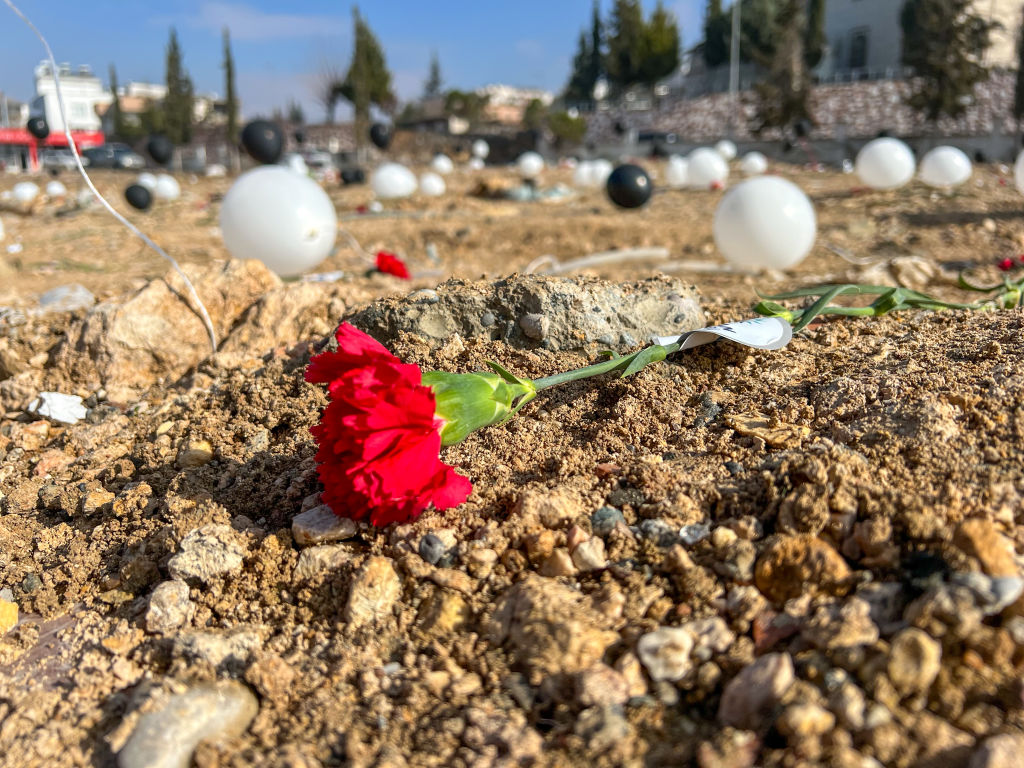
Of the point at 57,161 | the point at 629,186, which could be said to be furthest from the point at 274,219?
the point at 57,161

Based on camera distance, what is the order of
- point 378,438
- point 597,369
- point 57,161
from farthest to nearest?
point 57,161 < point 597,369 < point 378,438

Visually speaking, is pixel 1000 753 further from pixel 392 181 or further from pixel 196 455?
pixel 392 181

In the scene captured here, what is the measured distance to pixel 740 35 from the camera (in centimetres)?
4022

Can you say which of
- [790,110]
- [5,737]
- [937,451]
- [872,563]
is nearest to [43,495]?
[5,737]

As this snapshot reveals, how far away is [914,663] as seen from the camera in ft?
3.28

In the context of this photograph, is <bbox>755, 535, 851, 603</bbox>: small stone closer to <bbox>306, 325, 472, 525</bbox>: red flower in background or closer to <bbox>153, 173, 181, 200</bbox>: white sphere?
<bbox>306, 325, 472, 525</bbox>: red flower in background

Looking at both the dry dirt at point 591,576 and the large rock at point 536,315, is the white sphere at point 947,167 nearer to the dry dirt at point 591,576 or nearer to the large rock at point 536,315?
the dry dirt at point 591,576

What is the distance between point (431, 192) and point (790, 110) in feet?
60.5

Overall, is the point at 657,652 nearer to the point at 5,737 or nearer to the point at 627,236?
the point at 5,737

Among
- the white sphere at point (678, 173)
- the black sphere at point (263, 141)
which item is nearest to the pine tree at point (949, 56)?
the white sphere at point (678, 173)

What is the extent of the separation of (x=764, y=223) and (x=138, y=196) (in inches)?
447

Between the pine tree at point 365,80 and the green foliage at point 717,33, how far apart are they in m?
18.9

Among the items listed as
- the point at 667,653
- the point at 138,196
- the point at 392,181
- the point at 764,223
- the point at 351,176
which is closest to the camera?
the point at 667,653

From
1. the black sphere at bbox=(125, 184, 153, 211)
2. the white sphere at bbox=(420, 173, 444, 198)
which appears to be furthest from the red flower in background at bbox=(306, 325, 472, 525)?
the white sphere at bbox=(420, 173, 444, 198)
